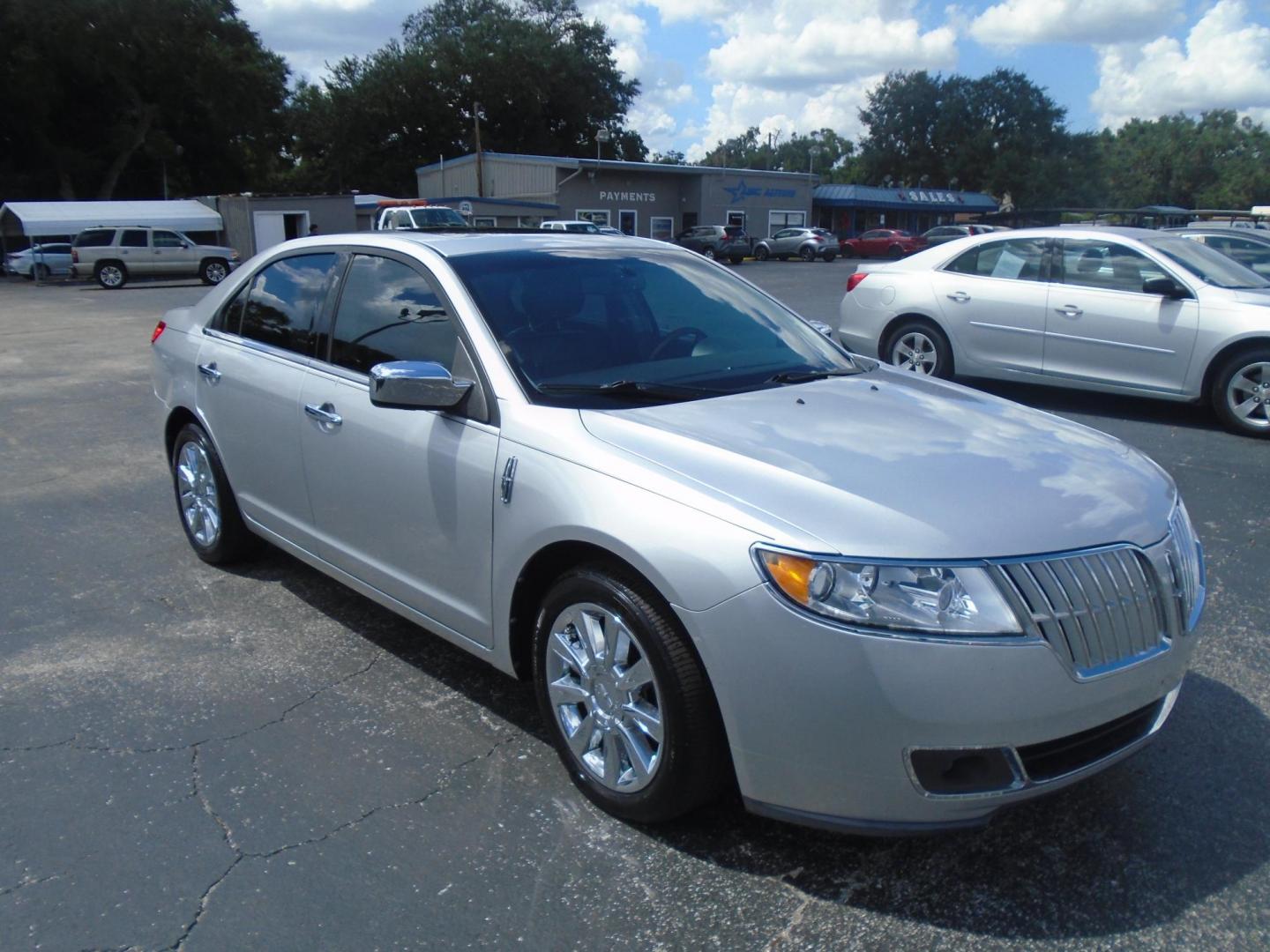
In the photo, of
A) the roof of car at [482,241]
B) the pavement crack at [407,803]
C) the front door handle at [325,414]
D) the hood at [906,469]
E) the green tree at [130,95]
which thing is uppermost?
the green tree at [130,95]

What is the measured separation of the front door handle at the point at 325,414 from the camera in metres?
3.86

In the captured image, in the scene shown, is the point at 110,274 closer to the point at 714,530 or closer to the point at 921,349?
the point at 921,349

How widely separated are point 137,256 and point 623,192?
25.6 metres

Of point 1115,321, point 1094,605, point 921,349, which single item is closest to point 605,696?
point 1094,605

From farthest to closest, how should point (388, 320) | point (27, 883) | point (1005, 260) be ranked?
point (1005, 260) → point (388, 320) → point (27, 883)

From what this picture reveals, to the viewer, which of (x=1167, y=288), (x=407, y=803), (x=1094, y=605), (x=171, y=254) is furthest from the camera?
(x=171, y=254)

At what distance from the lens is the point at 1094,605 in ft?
8.28

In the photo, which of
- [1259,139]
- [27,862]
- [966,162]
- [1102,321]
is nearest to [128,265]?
[1102,321]

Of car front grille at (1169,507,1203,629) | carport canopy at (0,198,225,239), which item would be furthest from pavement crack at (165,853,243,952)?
carport canopy at (0,198,225,239)

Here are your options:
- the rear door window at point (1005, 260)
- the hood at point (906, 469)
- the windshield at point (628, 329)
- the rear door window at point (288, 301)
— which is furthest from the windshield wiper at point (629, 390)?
the rear door window at point (1005, 260)

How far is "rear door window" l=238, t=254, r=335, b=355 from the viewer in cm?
427

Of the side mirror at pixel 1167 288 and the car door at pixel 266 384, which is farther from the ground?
the side mirror at pixel 1167 288

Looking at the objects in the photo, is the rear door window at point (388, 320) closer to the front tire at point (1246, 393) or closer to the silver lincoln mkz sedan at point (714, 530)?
the silver lincoln mkz sedan at point (714, 530)

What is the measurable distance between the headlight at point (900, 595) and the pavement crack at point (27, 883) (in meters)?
2.03
